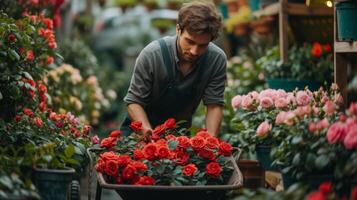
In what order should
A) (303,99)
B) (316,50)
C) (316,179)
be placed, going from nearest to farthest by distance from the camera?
(316,179), (303,99), (316,50)

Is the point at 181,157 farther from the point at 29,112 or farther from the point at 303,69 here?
the point at 303,69

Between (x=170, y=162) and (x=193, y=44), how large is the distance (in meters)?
1.06

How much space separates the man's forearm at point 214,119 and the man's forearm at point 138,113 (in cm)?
43

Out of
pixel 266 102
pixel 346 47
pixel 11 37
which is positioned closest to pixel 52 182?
pixel 11 37

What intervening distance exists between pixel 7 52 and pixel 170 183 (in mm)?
1762

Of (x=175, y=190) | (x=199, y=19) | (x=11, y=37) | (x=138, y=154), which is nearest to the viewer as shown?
(x=175, y=190)

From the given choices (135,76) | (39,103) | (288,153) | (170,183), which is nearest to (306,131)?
(288,153)

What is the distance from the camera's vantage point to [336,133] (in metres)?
4.23

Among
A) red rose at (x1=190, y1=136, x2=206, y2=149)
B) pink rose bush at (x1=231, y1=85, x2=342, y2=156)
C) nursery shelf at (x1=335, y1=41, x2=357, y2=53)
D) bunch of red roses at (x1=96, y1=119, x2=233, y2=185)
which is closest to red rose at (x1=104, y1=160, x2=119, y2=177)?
bunch of red roses at (x1=96, y1=119, x2=233, y2=185)

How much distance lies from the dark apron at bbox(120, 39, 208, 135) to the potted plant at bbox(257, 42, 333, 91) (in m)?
2.04

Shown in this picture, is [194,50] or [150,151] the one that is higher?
[194,50]

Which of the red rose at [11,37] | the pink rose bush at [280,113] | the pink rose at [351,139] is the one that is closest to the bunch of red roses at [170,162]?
the pink rose bush at [280,113]

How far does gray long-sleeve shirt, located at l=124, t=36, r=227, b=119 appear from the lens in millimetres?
6195

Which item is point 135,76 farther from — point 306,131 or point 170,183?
point 306,131
